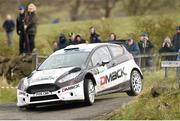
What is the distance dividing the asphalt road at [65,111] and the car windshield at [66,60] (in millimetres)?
1155

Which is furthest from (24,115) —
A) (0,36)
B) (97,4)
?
(97,4)

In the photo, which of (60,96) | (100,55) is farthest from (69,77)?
(100,55)

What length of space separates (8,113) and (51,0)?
55005mm

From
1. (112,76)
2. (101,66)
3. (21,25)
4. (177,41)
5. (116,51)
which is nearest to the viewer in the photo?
(101,66)

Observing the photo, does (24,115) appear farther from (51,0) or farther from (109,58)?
(51,0)

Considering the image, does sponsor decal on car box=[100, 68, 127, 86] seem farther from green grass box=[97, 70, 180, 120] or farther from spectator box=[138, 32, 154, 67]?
spectator box=[138, 32, 154, 67]

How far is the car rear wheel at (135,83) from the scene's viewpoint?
65.3ft

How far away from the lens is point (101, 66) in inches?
736

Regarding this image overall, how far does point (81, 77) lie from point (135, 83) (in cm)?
312

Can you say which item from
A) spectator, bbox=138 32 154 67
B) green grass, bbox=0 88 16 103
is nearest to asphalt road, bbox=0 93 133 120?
green grass, bbox=0 88 16 103

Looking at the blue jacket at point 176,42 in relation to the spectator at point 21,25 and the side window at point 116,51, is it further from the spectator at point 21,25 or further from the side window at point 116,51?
the spectator at point 21,25

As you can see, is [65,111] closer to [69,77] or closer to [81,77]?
[69,77]

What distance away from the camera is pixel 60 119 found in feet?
50.4

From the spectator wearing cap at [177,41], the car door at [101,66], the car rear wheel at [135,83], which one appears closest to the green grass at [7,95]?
the car door at [101,66]
